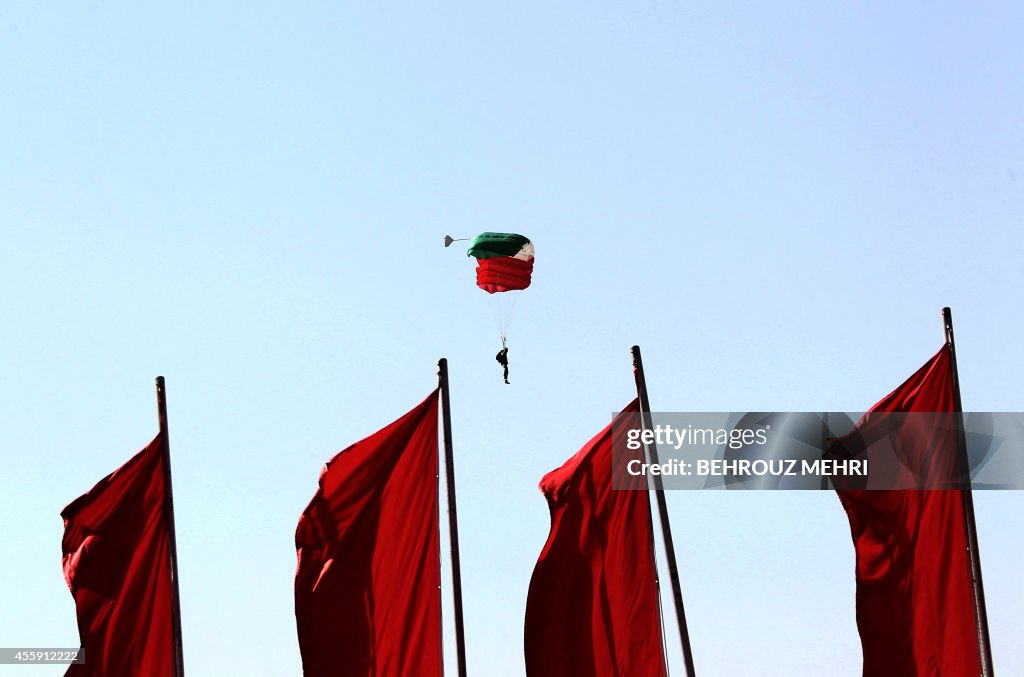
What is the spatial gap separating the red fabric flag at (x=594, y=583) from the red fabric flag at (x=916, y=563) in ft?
14.3

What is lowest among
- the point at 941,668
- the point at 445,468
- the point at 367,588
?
the point at 941,668

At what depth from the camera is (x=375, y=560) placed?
121ft

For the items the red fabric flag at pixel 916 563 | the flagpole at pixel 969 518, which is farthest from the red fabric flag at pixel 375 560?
the flagpole at pixel 969 518

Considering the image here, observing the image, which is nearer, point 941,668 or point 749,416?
point 941,668

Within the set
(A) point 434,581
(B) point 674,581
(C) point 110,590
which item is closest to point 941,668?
(B) point 674,581

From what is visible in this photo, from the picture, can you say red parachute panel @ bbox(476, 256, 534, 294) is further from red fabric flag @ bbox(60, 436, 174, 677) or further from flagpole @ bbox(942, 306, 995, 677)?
flagpole @ bbox(942, 306, 995, 677)

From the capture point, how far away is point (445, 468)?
37156 mm

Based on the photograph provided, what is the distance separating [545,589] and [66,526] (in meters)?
9.73

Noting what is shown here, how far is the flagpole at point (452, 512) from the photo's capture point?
35.6 m

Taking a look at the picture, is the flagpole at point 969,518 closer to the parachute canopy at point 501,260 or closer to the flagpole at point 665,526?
the flagpole at point 665,526

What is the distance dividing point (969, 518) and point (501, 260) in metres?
17.4

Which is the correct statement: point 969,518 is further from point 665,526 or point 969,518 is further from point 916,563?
point 665,526

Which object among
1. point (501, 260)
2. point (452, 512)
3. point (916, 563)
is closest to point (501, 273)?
point (501, 260)

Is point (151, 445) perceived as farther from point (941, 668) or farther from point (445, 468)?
point (941, 668)
